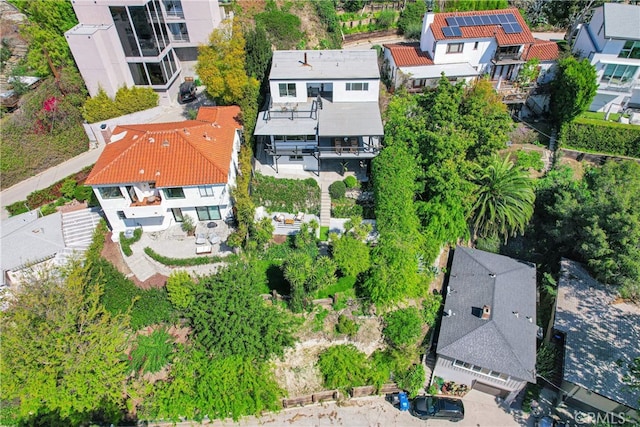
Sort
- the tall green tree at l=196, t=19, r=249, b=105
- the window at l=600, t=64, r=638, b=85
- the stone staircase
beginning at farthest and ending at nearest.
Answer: the window at l=600, t=64, r=638, b=85
the tall green tree at l=196, t=19, r=249, b=105
the stone staircase

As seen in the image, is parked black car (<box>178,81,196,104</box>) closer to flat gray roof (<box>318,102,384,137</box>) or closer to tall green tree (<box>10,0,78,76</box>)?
tall green tree (<box>10,0,78,76</box>)

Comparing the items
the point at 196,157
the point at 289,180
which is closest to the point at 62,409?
the point at 196,157

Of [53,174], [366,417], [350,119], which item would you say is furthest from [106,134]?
[366,417]

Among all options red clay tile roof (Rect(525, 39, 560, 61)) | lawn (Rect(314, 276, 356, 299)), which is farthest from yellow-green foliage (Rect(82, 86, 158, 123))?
red clay tile roof (Rect(525, 39, 560, 61))

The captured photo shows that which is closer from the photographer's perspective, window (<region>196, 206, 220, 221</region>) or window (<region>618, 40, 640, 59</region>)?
window (<region>196, 206, 220, 221</region>)

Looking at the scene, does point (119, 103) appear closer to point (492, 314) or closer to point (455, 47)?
point (455, 47)

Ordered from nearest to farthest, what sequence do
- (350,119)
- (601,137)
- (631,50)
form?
1. (350,119)
2. (631,50)
3. (601,137)

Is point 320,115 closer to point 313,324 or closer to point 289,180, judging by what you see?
point 289,180

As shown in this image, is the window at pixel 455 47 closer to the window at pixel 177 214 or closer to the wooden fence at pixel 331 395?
the window at pixel 177 214
